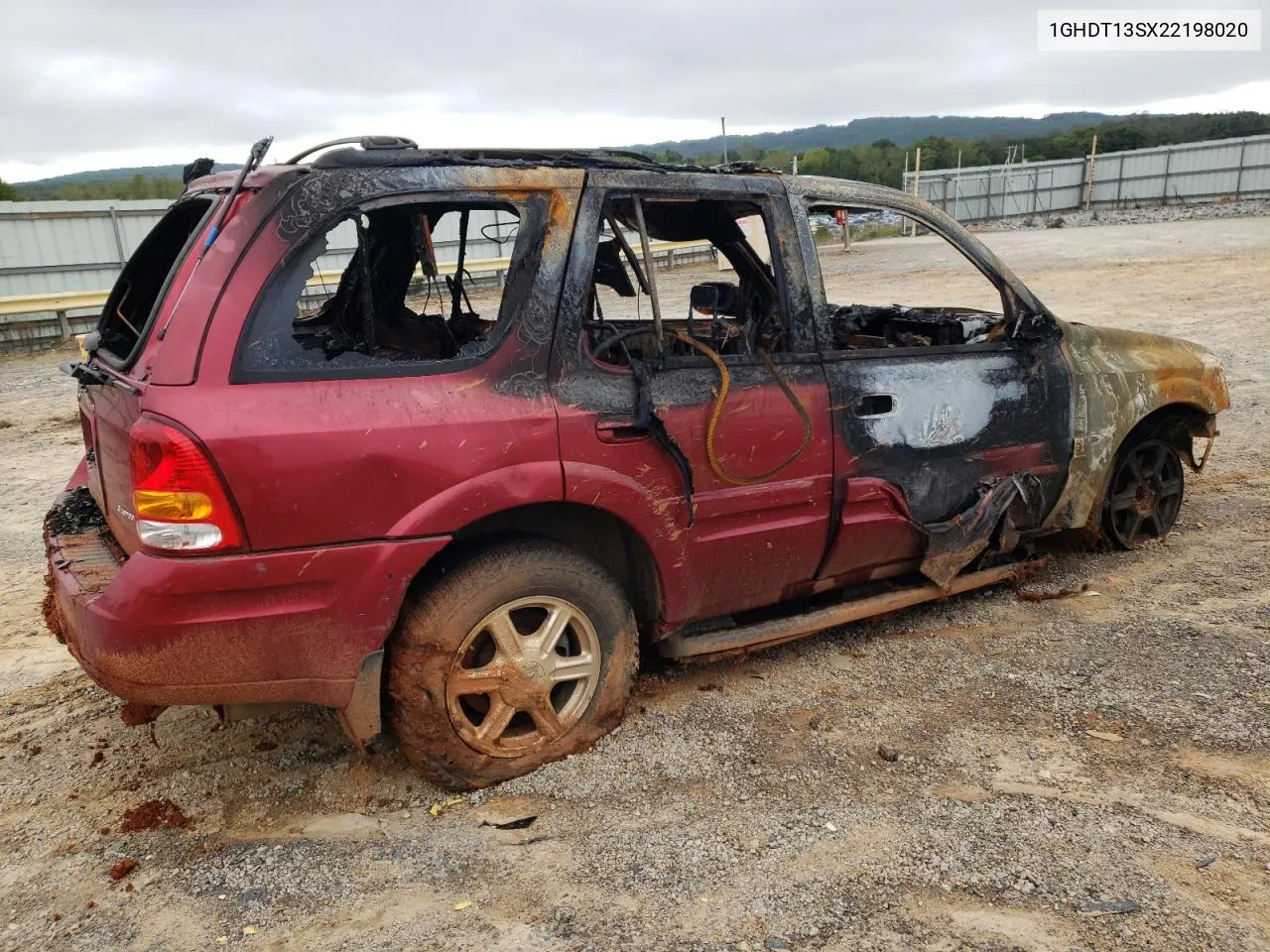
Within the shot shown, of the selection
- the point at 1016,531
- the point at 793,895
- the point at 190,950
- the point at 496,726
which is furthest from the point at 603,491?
the point at 1016,531

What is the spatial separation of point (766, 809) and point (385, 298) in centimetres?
240

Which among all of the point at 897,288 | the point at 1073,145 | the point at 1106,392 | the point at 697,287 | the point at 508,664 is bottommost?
the point at 897,288

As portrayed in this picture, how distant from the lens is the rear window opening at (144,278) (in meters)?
3.38

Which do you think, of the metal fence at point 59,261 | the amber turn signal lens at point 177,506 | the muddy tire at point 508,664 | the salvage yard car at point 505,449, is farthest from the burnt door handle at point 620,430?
the metal fence at point 59,261

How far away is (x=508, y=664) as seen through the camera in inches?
118

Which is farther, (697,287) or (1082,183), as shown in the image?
(1082,183)

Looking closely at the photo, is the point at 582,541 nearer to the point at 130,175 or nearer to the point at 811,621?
the point at 811,621

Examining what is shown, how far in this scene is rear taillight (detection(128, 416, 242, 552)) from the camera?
2.50 m

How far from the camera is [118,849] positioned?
9.19 ft

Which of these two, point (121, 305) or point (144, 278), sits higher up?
point (144, 278)

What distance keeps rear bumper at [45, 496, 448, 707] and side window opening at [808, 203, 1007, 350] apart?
6.41 ft

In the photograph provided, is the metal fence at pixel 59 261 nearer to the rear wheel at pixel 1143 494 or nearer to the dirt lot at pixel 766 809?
the rear wheel at pixel 1143 494

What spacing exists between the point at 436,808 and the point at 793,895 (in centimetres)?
114

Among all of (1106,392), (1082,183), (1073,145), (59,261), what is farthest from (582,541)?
(1073,145)
